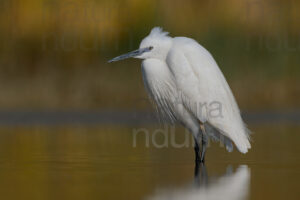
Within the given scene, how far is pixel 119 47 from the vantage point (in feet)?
57.0

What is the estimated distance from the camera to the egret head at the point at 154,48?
892 cm

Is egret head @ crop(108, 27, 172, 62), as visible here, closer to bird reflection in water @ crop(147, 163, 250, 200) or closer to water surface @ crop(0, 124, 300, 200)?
water surface @ crop(0, 124, 300, 200)

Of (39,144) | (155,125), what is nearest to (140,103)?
(155,125)

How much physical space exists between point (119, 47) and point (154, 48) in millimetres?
8478

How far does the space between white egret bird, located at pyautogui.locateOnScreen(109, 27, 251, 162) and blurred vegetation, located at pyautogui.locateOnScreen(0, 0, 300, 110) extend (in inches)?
294

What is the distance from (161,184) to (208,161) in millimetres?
2182

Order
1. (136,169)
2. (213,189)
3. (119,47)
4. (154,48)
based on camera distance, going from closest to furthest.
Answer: (213,189), (136,169), (154,48), (119,47)

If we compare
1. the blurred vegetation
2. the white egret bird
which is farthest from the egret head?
the blurred vegetation

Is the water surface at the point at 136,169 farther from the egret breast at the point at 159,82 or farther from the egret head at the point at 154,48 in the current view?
the egret head at the point at 154,48

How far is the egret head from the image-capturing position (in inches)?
351

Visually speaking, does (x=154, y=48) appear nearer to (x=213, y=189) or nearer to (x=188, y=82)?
(x=188, y=82)

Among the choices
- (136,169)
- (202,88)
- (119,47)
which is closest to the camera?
(136,169)

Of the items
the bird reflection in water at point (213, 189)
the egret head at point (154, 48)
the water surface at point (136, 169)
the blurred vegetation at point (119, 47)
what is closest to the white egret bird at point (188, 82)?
the egret head at point (154, 48)

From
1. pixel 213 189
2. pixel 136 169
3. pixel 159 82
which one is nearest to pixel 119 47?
pixel 159 82
